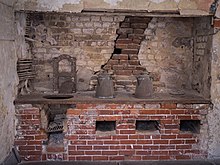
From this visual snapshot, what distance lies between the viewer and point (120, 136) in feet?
10.9

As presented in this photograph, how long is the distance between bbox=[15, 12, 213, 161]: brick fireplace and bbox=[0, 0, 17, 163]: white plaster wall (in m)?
0.19

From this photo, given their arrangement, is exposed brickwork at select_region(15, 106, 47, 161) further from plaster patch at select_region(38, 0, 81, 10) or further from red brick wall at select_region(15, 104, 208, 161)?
plaster patch at select_region(38, 0, 81, 10)

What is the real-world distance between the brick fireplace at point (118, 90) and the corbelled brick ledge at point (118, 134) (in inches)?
0.5

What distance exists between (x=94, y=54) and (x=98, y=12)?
2.63 ft

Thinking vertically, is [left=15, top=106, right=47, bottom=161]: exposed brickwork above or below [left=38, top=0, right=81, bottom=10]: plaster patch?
below

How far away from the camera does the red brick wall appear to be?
3.27 metres

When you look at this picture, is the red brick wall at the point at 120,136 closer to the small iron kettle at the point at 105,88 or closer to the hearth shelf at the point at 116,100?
the hearth shelf at the point at 116,100

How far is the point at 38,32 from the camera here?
12.5 ft

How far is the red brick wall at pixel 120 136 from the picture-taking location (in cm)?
327

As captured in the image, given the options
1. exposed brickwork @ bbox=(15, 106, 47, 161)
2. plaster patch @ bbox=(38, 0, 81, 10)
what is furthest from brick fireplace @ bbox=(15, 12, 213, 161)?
plaster patch @ bbox=(38, 0, 81, 10)

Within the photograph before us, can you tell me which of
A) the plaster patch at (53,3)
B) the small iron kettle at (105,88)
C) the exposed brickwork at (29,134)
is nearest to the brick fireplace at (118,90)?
the exposed brickwork at (29,134)

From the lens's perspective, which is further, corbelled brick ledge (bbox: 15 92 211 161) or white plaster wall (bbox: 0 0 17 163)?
corbelled brick ledge (bbox: 15 92 211 161)

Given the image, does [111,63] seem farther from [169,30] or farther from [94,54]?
[169,30]

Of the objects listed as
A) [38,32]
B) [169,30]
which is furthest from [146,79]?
[38,32]
